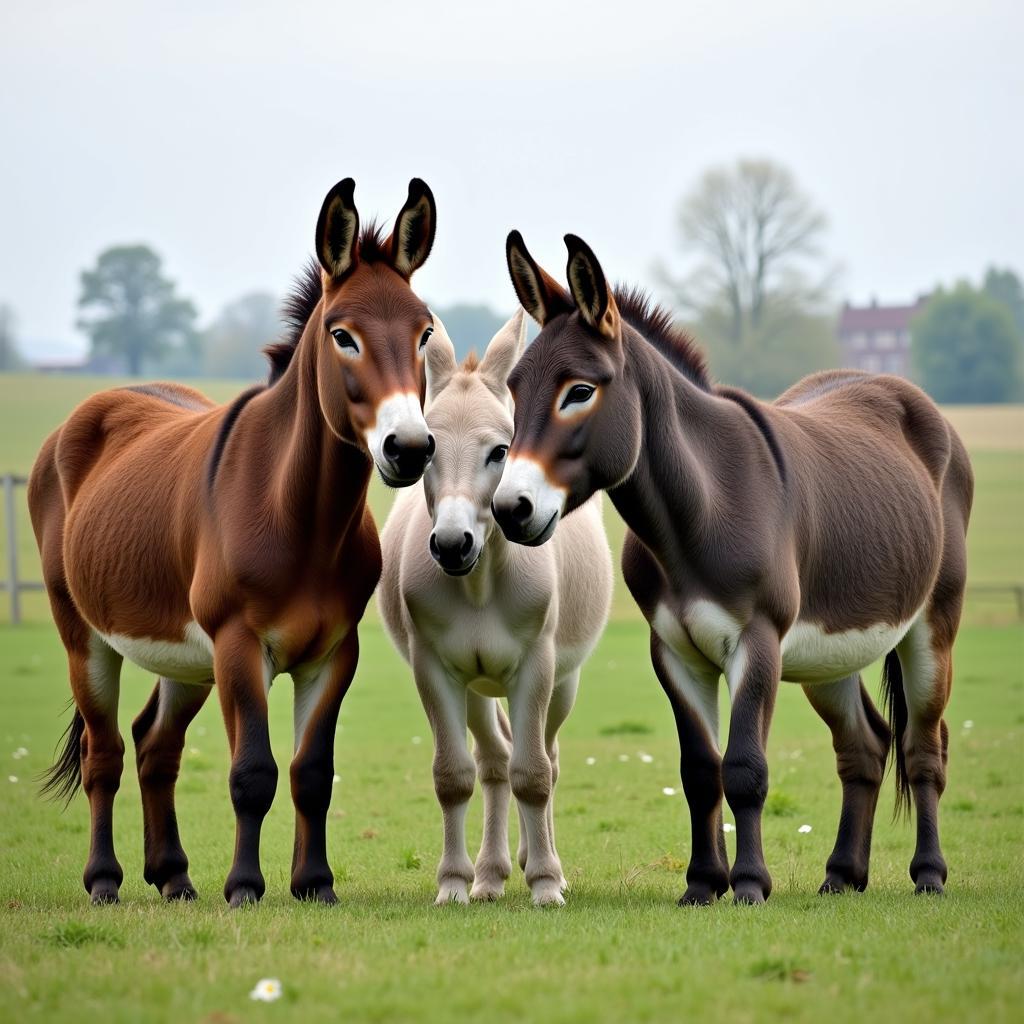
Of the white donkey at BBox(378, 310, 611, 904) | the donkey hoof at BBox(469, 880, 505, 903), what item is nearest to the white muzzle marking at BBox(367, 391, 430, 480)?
the white donkey at BBox(378, 310, 611, 904)

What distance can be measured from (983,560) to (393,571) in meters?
32.4

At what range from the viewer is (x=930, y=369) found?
232 ft

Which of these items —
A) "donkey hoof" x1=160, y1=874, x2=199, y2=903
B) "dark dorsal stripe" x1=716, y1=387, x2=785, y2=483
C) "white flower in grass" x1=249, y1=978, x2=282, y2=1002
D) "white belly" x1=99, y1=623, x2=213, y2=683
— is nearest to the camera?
"white flower in grass" x1=249, y1=978, x2=282, y2=1002

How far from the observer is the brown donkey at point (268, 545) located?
6.53 meters

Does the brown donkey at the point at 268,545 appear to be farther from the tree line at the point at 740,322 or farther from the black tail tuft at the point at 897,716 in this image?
the tree line at the point at 740,322

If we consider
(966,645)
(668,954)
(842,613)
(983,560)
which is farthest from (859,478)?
(983,560)

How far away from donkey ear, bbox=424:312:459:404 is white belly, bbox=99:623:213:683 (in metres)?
1.61

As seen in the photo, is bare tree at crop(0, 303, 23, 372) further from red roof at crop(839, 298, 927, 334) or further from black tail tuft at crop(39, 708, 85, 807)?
black tail tuft at crop(39, 708, 85, 807)

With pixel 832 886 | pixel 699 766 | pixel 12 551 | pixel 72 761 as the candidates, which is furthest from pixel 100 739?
pixel 12 551

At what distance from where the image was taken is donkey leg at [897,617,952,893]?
7867 mm

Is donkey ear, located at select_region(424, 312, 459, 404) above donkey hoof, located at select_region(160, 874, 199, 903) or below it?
above

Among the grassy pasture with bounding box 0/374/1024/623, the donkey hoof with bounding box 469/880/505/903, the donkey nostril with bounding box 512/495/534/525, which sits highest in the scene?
the donkey nostril with bounding box 512/495/534/525

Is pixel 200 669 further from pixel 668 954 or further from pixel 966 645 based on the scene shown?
pixel 966 645

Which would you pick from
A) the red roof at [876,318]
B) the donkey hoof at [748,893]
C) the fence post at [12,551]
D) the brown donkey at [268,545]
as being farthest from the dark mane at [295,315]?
the red roof at [876,318]
